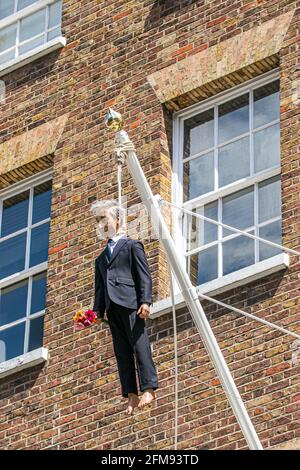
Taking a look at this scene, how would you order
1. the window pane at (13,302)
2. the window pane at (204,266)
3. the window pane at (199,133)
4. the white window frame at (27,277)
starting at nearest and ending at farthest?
the window pane at (204,266), the white window frame at (27,277), the window pane at (199,133), the window pane at (13,302)

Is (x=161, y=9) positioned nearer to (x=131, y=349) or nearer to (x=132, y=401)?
(x=131, y=349)

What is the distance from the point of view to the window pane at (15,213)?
22.3 meters

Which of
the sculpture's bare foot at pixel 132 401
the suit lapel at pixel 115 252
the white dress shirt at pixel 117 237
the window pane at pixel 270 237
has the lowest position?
the sculpture's bare foot at pixel 132 401

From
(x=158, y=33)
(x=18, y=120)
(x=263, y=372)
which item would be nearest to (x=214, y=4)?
(x=158, y=33)

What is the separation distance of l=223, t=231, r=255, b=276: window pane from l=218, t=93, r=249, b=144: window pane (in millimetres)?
1217

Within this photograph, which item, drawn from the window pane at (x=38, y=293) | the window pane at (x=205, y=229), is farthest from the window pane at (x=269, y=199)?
the window pane at (x=38, y=293)

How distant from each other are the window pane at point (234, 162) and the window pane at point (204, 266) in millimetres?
753

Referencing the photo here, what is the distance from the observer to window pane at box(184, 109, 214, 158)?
21.2m

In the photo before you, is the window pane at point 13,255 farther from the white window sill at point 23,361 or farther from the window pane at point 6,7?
the window pane at point 6,7

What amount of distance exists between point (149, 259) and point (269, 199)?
1.32 m

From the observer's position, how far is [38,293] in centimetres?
2161

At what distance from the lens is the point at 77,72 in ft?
73.8

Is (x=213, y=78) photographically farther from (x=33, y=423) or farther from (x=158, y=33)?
(x=33, y=423)

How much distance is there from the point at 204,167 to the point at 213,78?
0.90m
